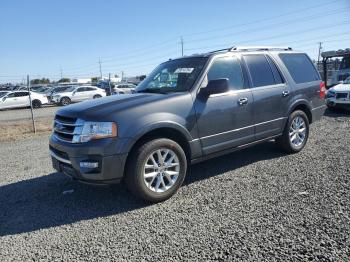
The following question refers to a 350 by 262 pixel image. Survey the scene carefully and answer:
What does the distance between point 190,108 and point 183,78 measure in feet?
2.19

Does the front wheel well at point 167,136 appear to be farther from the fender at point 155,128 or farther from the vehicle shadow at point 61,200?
the vehicle shadow at point 61,200

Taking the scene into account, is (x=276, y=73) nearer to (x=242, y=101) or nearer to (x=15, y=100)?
(x=242, y=101)

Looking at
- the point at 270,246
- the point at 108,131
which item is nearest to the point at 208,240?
the point at 270,246

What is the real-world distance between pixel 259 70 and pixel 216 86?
140 centimetres

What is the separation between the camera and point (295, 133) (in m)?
6.45

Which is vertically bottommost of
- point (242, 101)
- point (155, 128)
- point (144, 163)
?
point (144, 163)

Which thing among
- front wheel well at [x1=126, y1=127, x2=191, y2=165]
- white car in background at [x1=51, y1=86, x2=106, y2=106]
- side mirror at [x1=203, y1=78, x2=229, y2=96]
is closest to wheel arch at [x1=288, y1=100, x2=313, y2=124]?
side mirror at [x1=203, y1=78, x2=229, y2=96]

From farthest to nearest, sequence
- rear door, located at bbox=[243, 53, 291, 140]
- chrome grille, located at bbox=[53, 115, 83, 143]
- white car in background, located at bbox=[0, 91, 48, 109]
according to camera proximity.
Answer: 1. white car in background, located at bbox=[0, 91, 48, 109]
2. rear door, located at bbox=[243, 53, 291, 140]
3. chrome grille, located at bbox=[53, 115, 83, 143]

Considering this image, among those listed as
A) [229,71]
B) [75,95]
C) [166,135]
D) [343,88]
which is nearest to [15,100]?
[75,95]

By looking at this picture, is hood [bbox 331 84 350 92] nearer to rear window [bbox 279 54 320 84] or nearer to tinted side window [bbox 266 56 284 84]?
rear window [bbox 279 54 320 84]

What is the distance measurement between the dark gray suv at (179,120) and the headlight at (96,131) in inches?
0.5

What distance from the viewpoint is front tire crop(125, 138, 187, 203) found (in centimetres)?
422

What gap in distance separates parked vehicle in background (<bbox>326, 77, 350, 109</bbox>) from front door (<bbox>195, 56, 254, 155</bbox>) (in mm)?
7142

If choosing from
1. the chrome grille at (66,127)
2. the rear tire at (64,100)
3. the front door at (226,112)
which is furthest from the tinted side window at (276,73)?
the rear tire at (64,100)
